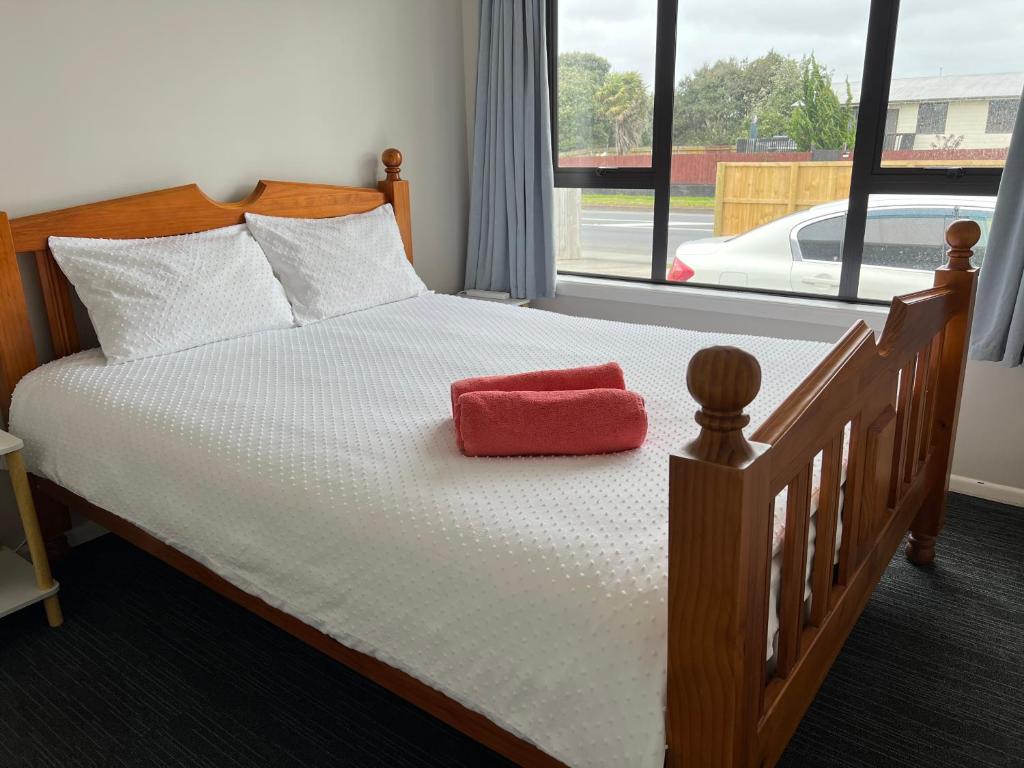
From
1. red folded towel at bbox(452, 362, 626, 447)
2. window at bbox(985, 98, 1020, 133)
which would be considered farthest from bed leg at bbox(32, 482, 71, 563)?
window at bbox(985, 98, 1020, 133)

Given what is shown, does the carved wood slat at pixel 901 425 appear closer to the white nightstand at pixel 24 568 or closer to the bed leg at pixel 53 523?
the white nightstand at pixel 24 568

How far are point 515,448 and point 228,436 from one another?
0.66m

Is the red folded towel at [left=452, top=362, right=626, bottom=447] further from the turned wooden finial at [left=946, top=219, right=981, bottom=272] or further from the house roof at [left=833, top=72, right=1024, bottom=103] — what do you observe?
the house roof at [left=833, top=72, right=1024, bottom=103]

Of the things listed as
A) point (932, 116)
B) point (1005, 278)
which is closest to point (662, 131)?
point (932, 116)

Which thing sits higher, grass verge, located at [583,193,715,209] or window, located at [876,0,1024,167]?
window, located at [876,0,1024,167]

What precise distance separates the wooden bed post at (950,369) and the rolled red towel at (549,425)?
3.41ft

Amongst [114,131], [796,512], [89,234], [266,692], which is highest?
[114,131]

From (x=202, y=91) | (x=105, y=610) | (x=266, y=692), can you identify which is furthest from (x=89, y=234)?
(x=266, y=692)

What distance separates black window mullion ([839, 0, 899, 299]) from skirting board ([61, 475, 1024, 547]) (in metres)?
0.79

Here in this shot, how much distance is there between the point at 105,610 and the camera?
213 cm

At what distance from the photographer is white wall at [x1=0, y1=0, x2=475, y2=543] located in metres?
2.22

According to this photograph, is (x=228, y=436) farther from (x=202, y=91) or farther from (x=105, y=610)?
(x=202, y=91)

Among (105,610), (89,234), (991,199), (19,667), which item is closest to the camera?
(19,667)

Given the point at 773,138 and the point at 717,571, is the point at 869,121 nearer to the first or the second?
the point at 773,138
